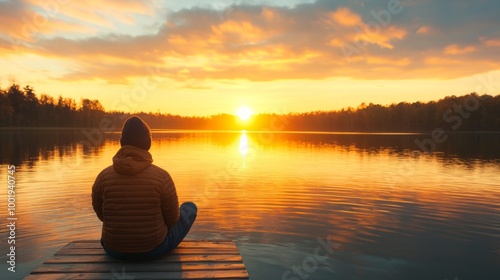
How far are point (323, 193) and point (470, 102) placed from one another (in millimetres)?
171519

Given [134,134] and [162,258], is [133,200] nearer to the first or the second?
[134,134]

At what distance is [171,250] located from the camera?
21.2 ft

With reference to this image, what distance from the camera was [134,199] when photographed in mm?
5555

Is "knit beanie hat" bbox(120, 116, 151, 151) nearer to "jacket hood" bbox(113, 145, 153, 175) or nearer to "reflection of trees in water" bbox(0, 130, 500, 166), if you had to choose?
"jacket hood" bbox(113, 145, 153, 175)

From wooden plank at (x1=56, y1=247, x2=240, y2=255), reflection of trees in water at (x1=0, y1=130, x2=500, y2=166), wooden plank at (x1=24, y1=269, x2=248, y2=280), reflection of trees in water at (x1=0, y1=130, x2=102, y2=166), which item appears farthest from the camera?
reflection of trees in water at (x1=0, y1=130, x2=500, y2=166)

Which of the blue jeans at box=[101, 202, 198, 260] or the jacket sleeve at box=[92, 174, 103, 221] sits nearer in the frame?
the jacket sleeve at box=[92, 174, 103, 221]

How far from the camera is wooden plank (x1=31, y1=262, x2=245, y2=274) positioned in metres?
5.60

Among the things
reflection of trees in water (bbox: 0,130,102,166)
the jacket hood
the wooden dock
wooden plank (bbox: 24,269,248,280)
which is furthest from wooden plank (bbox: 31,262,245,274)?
reflection of trees in water (bbox: 0,130,102,166)

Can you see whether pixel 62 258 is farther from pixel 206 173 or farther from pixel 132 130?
pixel 206 173

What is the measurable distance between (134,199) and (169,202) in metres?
0.50

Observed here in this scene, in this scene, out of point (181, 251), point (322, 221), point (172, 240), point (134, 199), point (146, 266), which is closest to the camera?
point (134, 199)

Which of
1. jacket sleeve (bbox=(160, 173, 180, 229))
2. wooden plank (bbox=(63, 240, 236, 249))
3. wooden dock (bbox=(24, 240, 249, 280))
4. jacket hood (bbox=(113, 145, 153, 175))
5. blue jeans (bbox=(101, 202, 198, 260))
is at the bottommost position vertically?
wooden plank (bbox=(63, 240, 236, 249))

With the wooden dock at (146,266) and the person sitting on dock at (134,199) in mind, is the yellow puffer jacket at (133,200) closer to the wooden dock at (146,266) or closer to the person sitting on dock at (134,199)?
the person sitting on dock at (134,199)

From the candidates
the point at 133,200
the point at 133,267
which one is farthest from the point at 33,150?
the point at 133,200
